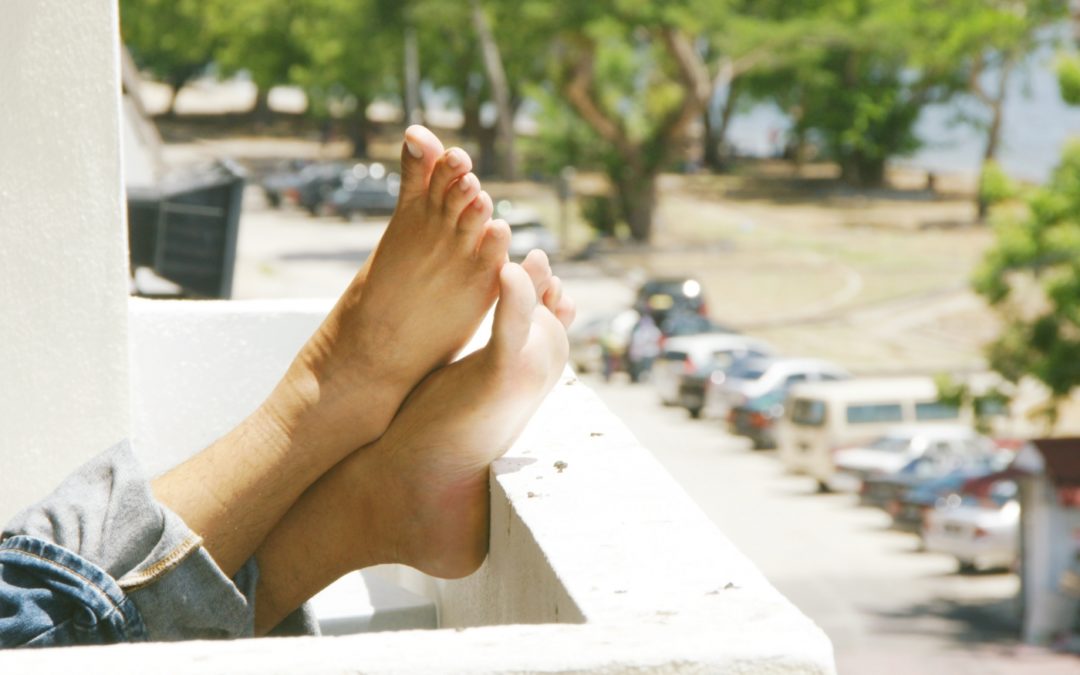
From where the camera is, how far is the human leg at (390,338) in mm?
2293

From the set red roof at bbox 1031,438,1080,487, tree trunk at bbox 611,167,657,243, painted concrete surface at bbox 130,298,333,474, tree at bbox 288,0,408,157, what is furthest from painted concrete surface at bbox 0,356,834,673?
tree at bbox 288,0,408,157

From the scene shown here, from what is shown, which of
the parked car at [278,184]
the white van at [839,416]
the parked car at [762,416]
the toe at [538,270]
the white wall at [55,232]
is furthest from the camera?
the parked car at [278,184]

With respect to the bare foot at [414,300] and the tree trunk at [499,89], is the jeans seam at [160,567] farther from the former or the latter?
the tree trunk at [499,89]

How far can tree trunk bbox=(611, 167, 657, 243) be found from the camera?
41.4 m

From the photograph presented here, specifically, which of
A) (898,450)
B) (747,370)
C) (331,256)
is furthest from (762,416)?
(331,256)

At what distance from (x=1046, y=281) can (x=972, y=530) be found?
9.88ft

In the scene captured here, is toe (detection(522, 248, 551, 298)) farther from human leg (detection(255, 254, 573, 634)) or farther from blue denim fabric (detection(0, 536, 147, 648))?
blue denim fabric (detection(0, 536, 147, 648))

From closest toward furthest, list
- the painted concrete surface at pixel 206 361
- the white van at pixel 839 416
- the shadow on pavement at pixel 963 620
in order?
1. the painted concrete surface at pixel 206 361
2. the shadow on pavement at pixel 963 620
3. the white van at pixel 839 416

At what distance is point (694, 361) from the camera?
27828 millimetres

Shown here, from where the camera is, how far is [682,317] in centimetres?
3056

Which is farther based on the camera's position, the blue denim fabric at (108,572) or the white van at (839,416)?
the white van at (839,416)

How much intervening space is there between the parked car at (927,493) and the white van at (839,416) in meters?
2.50

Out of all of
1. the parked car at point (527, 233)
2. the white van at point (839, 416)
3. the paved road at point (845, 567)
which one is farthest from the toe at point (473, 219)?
the parked car at point (527, 233)

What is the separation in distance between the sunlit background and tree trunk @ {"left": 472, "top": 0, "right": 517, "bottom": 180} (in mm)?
164
